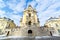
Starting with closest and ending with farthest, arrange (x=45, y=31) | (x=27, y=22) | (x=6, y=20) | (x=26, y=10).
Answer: (x=45, y=31) < (x=27, y=22) < (x=26, y=10) < (x=6, y=20)

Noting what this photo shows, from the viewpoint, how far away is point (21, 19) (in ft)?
214

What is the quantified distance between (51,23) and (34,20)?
485 inches

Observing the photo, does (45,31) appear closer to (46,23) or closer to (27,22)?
(27,22)

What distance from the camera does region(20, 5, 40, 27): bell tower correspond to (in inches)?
2280

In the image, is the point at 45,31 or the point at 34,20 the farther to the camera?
the point at 34,20

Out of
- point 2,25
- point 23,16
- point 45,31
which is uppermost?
point 23,16

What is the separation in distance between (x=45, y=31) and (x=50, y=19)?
1302 inches

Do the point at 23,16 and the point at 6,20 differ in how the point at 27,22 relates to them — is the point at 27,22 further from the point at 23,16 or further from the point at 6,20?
the point at 6,20

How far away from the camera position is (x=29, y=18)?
5944 cm

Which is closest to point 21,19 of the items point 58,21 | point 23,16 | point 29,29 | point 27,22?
point 23,16

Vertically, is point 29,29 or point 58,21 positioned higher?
point 58,21

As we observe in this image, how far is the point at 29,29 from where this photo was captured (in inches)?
1545

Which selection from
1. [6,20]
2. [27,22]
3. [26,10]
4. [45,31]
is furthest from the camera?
[6,20]

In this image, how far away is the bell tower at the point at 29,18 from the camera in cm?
5791
